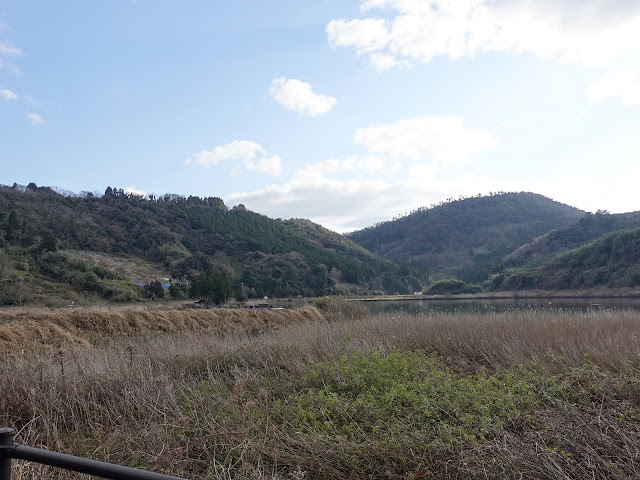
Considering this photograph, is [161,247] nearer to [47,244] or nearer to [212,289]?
[47,244]

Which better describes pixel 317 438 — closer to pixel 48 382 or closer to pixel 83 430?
pixel 83 430

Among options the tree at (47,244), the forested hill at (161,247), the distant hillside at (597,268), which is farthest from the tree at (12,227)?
the distant hillside at (597,268)

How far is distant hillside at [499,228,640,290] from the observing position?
155 feet

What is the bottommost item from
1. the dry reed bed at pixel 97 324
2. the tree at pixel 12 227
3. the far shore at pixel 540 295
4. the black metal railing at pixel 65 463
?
the far shore at pixel 540 295

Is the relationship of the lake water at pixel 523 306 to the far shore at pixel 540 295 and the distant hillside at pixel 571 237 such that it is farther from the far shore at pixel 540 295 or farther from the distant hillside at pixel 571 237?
the distant hillside at pixel 571 237

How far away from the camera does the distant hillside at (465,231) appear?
3903 inches

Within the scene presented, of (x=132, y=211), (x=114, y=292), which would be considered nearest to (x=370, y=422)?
(x=114, y=292)

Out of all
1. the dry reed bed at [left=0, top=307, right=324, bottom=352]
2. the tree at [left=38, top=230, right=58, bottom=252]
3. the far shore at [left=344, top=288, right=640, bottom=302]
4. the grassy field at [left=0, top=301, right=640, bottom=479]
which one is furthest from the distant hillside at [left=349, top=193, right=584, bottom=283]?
the grassy field at [left=0, top=301, right=640, bottom=479]

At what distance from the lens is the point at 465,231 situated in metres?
111

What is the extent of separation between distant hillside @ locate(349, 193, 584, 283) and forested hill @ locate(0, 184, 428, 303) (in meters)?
21.7

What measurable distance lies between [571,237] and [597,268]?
29892mm

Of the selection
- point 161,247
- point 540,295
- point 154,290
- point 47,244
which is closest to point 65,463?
point 154,290

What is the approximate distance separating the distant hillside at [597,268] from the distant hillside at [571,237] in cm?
1601

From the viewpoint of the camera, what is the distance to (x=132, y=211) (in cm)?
6234
